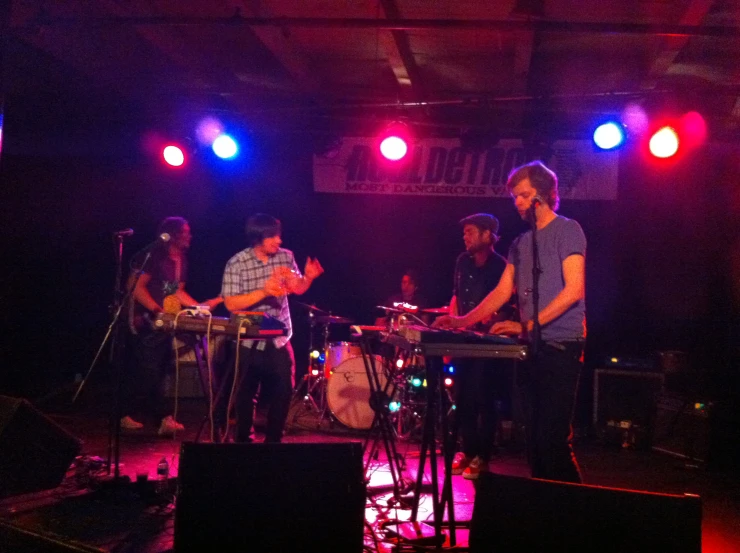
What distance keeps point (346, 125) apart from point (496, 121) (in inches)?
71.3

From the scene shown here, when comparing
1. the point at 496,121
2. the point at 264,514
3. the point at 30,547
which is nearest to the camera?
the point at 264,514

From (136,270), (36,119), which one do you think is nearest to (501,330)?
(136,270)

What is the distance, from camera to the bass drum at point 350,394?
292 inches

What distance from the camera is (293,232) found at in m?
9.73

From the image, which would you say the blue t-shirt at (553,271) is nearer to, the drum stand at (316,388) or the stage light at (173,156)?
the drum stand at (316,388)

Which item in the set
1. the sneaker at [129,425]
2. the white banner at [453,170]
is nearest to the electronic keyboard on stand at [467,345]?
the sneaker at [129,425]

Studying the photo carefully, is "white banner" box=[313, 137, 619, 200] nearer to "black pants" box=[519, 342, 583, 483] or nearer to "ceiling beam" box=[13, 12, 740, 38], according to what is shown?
"ceiling beam" box=[13, 12, 740, 38]

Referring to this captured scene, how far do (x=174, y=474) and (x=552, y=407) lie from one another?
309cm

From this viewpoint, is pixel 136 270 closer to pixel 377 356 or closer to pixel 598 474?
pixel 377 356

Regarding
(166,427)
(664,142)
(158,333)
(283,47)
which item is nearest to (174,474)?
(166,427)

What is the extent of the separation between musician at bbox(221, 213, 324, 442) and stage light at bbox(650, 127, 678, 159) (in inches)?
163

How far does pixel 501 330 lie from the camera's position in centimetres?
366

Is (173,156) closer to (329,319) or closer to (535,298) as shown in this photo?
(329,319)

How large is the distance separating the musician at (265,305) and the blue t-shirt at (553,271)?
5.07ft
